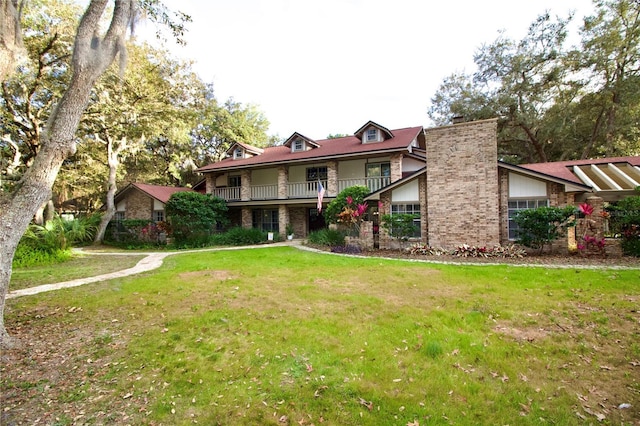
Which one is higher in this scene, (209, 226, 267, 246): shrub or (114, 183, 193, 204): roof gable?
(114, 183, 193, 204): roof gable

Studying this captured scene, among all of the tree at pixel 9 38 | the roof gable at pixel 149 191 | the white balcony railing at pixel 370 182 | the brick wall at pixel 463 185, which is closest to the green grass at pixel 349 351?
the tree at pixel 9 38

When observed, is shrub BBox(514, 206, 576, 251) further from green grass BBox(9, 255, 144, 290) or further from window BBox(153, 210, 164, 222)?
window BBox(153, 210, 164, 222)

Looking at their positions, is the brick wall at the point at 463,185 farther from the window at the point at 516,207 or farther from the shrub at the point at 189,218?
the shrub at the point at 189,218

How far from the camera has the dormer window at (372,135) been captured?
19.7 metres

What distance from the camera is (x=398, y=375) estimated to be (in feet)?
12.2

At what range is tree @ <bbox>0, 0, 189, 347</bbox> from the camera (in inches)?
179

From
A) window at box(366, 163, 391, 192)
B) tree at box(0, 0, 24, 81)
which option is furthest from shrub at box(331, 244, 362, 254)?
tree at box(0, 0, 24, 81)

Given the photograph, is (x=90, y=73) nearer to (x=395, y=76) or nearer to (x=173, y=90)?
(x=395, y=76)

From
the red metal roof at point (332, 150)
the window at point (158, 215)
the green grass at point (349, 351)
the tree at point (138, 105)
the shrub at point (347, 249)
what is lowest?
the green grass at point (349, 351)

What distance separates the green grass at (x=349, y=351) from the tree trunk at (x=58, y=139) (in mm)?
Answer: 1681

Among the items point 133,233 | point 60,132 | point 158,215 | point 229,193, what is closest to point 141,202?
point 158,215

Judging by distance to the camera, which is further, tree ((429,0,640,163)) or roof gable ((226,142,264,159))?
roof gable ((226,142,264,159))

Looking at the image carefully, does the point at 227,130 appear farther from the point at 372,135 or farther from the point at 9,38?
the point at 9,38

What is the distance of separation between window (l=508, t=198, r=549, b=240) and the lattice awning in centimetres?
188
